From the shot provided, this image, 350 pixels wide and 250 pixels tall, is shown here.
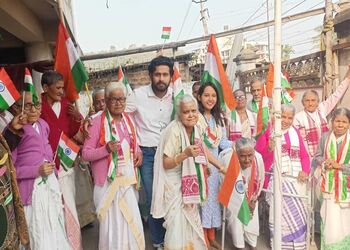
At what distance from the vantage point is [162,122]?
370 centimetres

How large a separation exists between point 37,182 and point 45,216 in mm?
261

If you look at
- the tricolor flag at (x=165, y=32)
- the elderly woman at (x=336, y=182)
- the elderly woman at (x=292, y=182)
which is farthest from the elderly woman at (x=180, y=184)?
the tricolor flag at (x=165, y=32)

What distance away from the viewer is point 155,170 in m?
3.34

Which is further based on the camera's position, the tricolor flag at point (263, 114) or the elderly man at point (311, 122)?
the elderly man at point (311, 122)

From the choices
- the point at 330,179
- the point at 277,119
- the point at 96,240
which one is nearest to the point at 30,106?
the point at 277,119

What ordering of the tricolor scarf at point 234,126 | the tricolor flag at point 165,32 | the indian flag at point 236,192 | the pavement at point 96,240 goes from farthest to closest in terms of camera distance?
the tricolor flag at point 165,32 < the tricolor scarf at point 234,126 < the pavement at point 96,240 < the indian flag at point 236,192

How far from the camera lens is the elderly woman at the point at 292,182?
3762 mm

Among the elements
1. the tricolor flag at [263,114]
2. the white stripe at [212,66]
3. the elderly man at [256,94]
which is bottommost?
the tricolor flag at [263,114]

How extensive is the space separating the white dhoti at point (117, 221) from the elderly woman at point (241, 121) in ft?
5.05

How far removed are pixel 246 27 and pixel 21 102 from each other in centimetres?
454

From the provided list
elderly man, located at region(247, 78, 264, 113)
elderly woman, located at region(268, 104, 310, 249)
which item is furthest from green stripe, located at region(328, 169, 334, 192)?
elderly man, located at region(247, 78, 264, 113)

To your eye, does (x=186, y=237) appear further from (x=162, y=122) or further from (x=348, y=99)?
(x=348, y=99)

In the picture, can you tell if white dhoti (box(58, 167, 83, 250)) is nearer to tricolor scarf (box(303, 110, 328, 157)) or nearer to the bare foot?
the bare foot

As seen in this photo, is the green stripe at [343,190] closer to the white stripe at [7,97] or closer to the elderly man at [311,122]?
the elderly man at [311,122]
